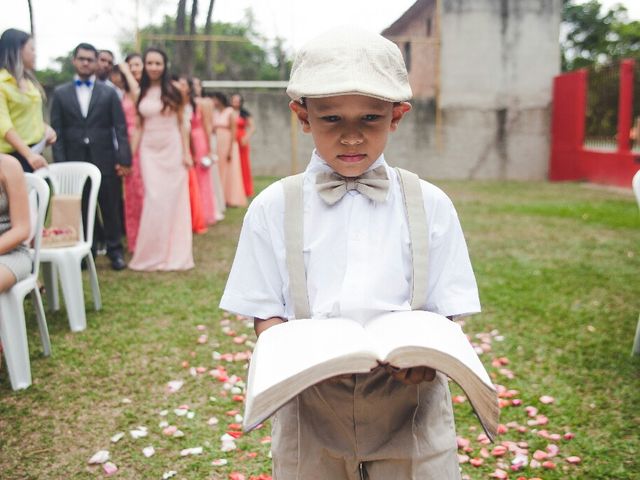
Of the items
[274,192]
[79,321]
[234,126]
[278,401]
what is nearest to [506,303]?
[79,321]

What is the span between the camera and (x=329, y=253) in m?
1.53

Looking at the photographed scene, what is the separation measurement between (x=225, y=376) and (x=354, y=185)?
7.54 ft

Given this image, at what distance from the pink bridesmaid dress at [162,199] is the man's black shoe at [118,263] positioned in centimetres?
8

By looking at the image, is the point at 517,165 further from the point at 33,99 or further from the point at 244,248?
the point at 244,248

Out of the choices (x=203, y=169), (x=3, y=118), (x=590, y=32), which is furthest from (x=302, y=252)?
(x=590, y=32)

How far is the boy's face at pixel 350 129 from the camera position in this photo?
1.49 m

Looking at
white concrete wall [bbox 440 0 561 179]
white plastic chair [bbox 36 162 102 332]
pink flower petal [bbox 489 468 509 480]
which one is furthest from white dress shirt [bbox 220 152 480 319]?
white concrete wall [bbox 440 0 561 179]

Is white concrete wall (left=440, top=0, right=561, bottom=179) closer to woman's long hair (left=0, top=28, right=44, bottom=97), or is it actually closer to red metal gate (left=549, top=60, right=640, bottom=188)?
red metal gate (left=549, top=60, right=640, bottom=188)

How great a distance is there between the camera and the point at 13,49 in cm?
482

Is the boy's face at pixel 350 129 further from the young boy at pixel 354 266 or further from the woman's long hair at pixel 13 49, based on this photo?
the woman's long hair at pixel 13 49

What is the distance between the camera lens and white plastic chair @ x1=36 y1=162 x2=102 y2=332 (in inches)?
174

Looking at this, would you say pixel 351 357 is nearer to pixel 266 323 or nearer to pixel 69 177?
pixel 266 323

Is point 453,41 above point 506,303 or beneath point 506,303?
above

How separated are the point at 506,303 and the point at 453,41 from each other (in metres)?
11.9
